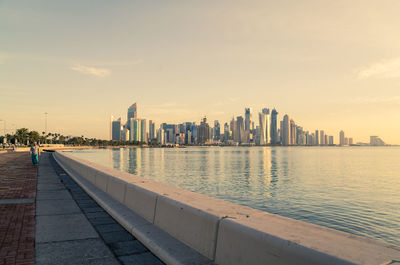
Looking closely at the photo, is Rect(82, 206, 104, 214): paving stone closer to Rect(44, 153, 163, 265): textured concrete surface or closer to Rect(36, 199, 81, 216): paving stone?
Rect(36, 199, 81, 216): paving stone

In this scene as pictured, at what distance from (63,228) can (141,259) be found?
128 inches

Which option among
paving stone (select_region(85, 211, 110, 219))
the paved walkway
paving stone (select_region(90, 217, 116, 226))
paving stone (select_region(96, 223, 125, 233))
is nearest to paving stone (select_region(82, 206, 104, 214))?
paving stone (select_region(85, 211, 110, 219))

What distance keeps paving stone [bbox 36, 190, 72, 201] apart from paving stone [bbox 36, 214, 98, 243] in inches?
134

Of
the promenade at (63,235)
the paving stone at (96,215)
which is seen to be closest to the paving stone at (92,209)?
the promenade at (63,235)

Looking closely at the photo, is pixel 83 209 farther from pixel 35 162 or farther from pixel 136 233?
pixel 35 162

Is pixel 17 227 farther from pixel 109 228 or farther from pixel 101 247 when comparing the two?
pixel 101 247

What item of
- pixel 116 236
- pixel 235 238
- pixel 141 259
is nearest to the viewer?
pixel 235 238

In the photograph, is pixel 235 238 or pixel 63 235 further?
pixel 63 235

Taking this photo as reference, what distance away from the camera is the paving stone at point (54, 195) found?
12.4 m

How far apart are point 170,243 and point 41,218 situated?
5000 millimetres

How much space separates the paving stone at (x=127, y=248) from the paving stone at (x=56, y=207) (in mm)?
4036

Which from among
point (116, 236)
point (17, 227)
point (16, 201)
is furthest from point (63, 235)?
point (16, 201)

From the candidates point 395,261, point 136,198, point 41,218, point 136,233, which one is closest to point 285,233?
point 395,261

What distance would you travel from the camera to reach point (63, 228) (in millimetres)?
7926
